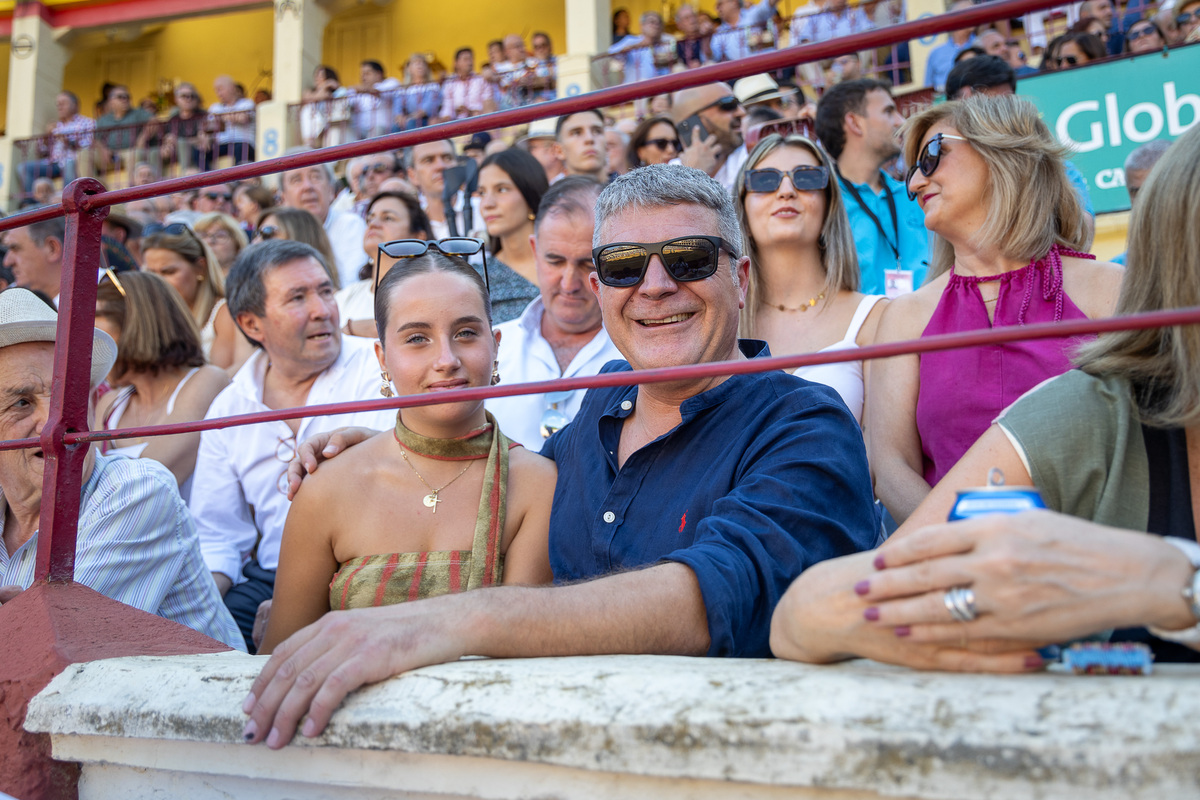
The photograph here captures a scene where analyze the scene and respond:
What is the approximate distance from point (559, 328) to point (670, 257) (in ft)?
5.40

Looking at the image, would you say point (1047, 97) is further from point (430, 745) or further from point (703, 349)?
point (430, 745)

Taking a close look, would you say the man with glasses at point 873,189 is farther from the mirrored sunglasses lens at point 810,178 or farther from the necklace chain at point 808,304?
the necklace chain at point 808,304

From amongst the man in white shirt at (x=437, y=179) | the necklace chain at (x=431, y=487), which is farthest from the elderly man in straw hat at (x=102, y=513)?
the man in white shirt at (x=437, y=179)

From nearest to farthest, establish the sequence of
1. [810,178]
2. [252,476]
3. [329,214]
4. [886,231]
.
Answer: [810,178] → [252,476] → [886,231] → [329,214]

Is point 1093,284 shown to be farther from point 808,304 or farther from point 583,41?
point 583,41

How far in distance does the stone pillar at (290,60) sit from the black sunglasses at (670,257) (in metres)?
13.9

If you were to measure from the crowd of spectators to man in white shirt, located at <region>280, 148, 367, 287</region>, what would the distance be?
1.01 m

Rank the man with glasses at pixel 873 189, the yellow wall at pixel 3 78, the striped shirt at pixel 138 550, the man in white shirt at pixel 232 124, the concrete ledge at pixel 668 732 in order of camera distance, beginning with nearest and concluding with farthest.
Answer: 1. the concrete ledge at pixel 668 732
2. the striped shirt at pixel 138 550
3. the man with glasses at pixel 873 189
4. the man in white shirt at pixel 232 124
5. the yellow wall at pixel 3 78

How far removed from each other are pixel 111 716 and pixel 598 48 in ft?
43.2

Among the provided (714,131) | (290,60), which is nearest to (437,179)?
(714,131)

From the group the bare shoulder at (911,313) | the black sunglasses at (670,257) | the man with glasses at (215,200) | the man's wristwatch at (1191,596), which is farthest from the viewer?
the man with glasses at (215,200)

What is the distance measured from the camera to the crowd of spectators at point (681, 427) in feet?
4.48

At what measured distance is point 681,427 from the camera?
6.73 ft

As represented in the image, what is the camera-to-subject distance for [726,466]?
75.0 inches
